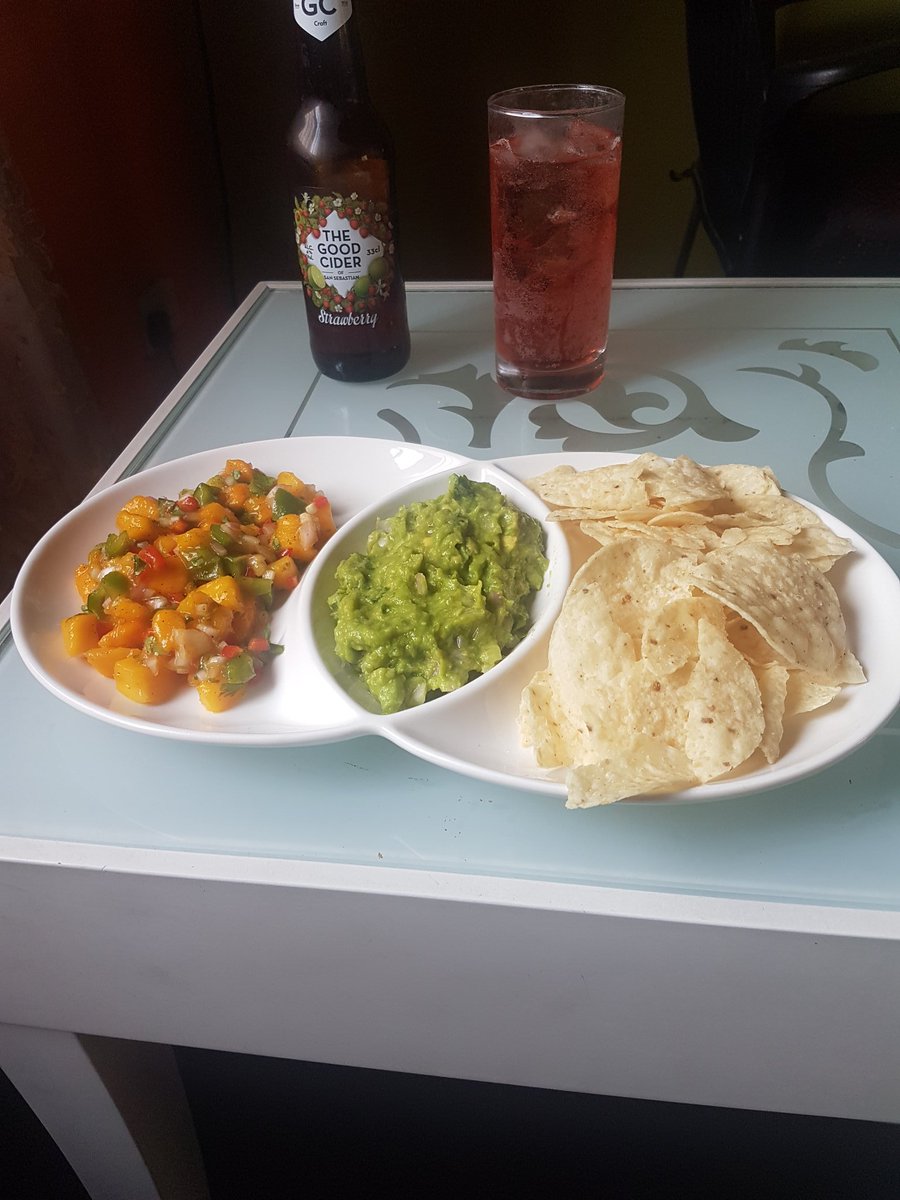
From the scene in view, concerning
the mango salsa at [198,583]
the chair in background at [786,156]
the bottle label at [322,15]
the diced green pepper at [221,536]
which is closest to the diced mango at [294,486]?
the mango salsa at [198,583]

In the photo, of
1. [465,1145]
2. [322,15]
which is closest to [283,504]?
[322,15]

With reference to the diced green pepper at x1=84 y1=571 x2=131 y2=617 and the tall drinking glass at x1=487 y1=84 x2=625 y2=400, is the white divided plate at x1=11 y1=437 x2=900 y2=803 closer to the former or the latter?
the diced green pepper at x1=84 y1=571 x2=131 y2=617

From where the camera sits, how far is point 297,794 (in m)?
0.73

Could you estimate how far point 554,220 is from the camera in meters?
1.09

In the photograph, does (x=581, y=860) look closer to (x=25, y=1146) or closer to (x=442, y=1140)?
(x=442, y=1140)

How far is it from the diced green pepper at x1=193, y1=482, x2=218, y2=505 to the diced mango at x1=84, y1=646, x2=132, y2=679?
23cm

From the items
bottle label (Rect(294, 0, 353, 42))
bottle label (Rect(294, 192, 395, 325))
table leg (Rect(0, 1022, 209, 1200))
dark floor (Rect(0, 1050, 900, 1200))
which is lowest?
dark floor (Rect(0, 1050, 900, 1200))

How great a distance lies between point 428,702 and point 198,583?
29cm

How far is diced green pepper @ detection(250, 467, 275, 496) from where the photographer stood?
101 cm

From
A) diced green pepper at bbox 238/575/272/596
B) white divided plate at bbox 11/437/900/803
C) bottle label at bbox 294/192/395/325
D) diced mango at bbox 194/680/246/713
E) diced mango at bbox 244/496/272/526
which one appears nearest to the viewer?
white divided plate at bbox 11/437/900/803

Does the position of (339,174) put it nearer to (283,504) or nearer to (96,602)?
(283,504)

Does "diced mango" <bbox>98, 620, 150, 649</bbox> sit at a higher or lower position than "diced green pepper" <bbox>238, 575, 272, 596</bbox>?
higher

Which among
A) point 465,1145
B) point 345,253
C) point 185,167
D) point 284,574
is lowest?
point 465,1145

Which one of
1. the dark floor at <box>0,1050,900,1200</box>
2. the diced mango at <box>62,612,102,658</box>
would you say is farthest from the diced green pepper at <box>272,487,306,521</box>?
the dark floor at <box>0,1050,900,1200</box>
